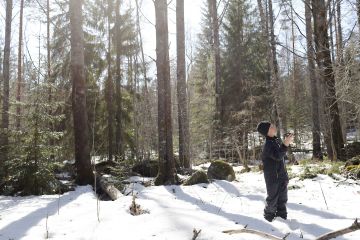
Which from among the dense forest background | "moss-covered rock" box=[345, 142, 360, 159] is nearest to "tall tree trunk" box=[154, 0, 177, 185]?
the dense forest background

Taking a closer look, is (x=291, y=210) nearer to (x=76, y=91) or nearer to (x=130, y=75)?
(x=76, y=91)

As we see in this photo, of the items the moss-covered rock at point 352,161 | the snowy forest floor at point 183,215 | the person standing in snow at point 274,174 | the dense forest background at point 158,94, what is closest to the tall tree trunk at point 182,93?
the dense forest background at point 158,94

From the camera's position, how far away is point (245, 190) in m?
9.96

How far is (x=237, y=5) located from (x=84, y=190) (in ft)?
66.7

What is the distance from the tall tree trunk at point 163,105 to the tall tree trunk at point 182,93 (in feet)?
11.4

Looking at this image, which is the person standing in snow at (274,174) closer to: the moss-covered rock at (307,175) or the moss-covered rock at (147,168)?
the moss-covered rock at (307,175)

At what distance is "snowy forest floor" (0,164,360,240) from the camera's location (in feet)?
16.4

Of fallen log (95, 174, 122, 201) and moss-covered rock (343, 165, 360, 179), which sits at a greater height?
moss-covered rock (343, 165, 360, 179)

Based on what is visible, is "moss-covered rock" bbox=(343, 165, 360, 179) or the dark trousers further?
"moss-covered rock" bbox=(343, 165, 360, 179)

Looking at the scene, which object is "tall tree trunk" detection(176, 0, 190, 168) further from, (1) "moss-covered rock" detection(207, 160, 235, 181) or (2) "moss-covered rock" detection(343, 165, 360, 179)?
(2) "moss-covered rock" detection(343, 165, 360, 179)

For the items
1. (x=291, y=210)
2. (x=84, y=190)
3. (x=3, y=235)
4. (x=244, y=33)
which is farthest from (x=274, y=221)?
(x=244, y=33)

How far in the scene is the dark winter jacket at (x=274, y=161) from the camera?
5.96 m

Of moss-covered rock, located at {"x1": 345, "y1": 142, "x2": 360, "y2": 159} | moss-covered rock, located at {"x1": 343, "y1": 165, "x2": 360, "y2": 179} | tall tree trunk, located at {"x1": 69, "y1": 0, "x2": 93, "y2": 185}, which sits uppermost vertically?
tall tree trunk, located at {"x1": 69, "y1": 0, "x2": 93, "y2": 185}

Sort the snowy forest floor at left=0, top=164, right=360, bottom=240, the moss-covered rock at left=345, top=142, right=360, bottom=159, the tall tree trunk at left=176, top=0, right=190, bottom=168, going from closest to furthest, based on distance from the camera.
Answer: the snowy forest floor at left=0, top=164, right=360, bottom=240 → the moss-covered rock at left=345, top=142, right=360, bottom=159 → the tall tree trunk at left=176, top=0, right=190, bottom=168
